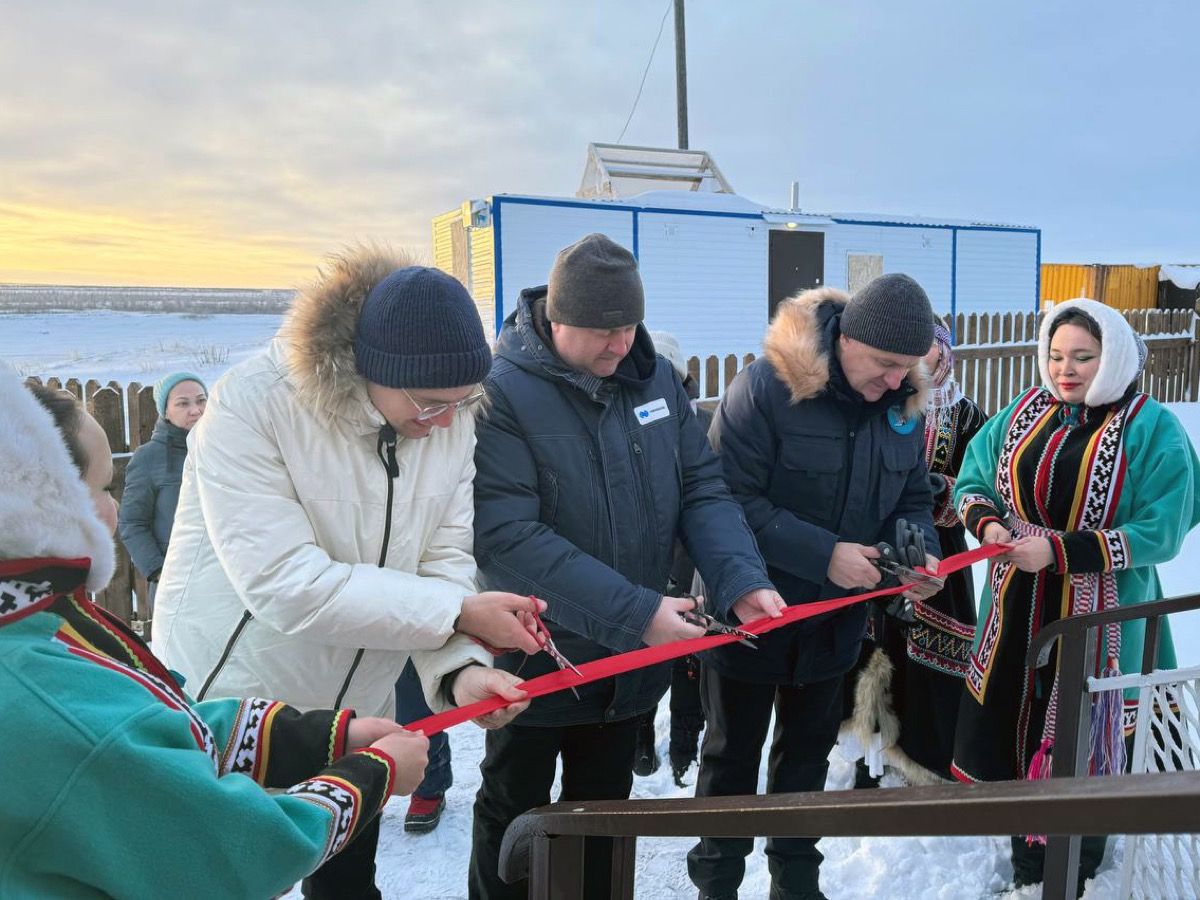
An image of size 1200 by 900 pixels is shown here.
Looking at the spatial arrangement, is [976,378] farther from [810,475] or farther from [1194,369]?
[810,475]

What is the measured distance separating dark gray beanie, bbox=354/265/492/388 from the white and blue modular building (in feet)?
35.7

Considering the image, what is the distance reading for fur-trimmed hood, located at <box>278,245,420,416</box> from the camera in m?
1.82

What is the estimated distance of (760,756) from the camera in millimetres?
2846

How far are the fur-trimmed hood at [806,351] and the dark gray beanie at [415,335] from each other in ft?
4.04

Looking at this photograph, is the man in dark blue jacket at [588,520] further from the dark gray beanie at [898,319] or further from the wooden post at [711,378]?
the wooden post at [711,378]

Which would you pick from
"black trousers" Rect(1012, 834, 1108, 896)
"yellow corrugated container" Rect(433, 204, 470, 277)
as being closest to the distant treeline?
"yellow corrugated container" Rect(433, 204, 470, 277)

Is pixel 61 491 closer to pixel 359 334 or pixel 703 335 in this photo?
pixel 359 334

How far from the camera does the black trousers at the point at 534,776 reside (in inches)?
93.6

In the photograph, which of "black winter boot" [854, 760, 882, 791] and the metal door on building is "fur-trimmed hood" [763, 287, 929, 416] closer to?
"black winter boot" [854, 760, 882, 791]

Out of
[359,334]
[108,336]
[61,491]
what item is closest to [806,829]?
[61,491]

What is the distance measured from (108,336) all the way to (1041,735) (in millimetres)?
24800

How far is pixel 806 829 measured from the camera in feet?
3.16

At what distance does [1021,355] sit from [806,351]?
31.5 ft

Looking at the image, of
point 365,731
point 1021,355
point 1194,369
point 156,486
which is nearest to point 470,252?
point 1021,355
